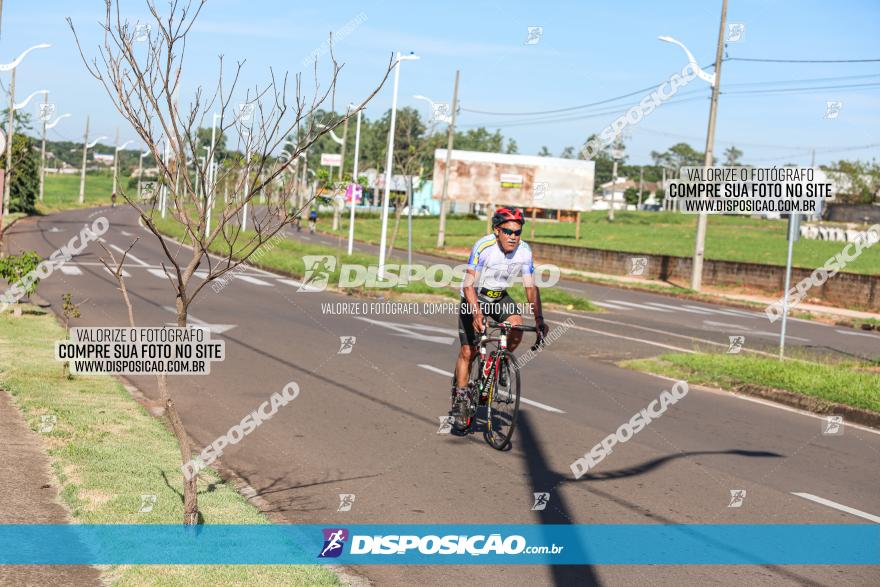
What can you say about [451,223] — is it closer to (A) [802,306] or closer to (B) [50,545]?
(A) [802,306]

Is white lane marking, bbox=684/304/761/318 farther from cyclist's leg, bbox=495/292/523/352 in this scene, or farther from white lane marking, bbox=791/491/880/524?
white lane marking, bbox=791/491/880/524

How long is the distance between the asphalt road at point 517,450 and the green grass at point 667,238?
91.4 feet

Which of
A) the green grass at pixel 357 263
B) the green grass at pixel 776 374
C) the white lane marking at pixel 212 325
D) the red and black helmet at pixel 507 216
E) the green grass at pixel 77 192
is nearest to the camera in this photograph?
the red and black helmet at pixel 507 216

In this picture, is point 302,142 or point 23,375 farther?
point 23,375

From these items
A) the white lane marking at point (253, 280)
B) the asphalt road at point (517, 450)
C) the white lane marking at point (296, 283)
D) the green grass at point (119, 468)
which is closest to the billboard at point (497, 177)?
the white lane marking at point (296, 283)

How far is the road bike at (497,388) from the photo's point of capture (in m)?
8.84

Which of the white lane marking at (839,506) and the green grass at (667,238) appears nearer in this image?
the white lane marking at (839,506)

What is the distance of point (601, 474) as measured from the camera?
8.27 metres

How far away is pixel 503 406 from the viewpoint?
9.02 meters

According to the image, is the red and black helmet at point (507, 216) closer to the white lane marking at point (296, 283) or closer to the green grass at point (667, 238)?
the white lane marking at point (296, 283)

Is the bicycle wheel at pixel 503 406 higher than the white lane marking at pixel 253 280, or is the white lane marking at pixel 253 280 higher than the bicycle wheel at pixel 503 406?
the bicycle wheel at pixel 503 406

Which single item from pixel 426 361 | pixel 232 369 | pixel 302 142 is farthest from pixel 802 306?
pixel 302 142

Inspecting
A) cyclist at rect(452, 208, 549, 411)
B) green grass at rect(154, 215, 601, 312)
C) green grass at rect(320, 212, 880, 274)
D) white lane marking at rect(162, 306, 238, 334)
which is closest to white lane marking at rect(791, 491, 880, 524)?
cyclist at rect(452, 208, 549, 411)

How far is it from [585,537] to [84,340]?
8.98 meters
